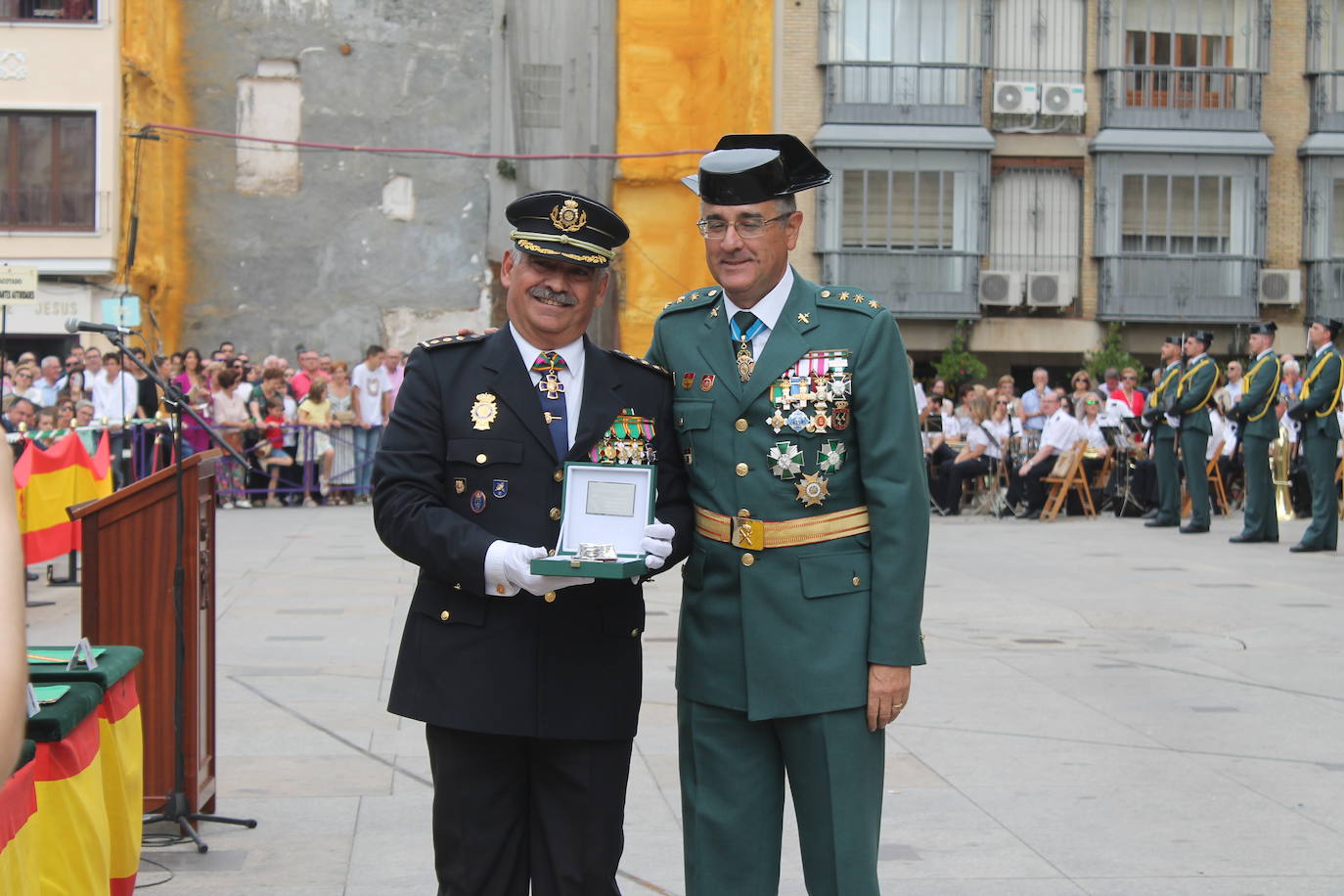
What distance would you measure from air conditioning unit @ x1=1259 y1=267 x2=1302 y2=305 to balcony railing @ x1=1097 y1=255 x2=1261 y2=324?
0.21 m

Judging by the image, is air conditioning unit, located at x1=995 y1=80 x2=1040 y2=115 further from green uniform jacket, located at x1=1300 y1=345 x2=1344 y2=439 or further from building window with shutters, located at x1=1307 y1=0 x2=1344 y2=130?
green uniform jacket, located at x1=1300 y1=345 x2=1344 y2=439

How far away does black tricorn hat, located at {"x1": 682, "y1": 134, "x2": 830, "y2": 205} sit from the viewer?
3.76 meters

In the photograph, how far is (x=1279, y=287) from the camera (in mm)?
31609

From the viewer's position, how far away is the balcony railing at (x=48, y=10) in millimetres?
28359

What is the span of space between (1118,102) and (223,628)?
1020 inches

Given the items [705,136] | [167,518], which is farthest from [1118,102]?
[167,518]

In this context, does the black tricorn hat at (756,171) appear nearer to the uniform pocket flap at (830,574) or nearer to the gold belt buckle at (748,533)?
the gold belt buckle at (748,533)

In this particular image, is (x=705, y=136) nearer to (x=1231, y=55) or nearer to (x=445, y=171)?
(x=445, y=171)

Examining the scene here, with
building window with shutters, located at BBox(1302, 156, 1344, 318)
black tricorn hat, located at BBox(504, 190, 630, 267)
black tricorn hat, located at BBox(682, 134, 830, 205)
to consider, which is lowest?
black tricorn hat, located at BBox(504, 190, 630, 267)

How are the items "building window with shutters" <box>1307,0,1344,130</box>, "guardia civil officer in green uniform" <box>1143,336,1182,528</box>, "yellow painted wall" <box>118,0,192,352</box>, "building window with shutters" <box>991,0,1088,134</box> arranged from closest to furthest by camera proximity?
"guardia civil officer in green uniform" <box>1143,336,1182,528</box>, "yellow painted wall" <box>118,0,192,352</box>, "building window with shutters" <box>991,0,1088,134</box>, "building window with shutters" <box>1307,0,1344,130</box>

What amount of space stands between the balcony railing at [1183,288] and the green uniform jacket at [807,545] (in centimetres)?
2892

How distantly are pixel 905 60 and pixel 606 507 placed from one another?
96.2 ft

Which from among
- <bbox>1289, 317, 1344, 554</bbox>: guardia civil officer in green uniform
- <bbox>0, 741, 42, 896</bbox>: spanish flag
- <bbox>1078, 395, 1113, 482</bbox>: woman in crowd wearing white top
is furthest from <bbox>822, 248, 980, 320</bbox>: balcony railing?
<bbox>0, 741, 42, 896</bbox>: spanish flag

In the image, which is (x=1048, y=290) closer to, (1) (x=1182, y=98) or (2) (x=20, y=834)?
(1) (x=1182, y=98)
